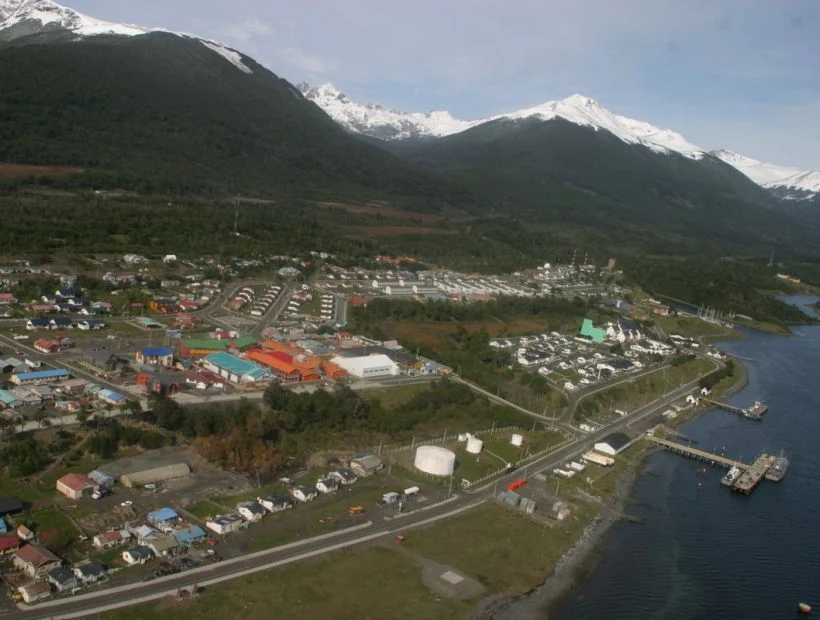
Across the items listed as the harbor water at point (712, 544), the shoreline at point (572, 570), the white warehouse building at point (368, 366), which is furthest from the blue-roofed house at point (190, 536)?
the white warehouse building at point (368, 366)

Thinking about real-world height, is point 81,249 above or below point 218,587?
above

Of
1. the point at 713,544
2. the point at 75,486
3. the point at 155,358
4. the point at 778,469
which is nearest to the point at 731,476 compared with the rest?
the point at 778,469

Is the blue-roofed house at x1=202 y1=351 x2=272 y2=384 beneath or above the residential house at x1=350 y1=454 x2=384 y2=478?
above

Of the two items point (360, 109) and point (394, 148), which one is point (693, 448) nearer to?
point (394, 148)

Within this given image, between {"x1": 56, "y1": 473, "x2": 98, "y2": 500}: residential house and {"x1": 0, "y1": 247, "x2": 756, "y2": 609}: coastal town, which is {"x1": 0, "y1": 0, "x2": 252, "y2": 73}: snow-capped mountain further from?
{"x1": 56, "y1": 473, "x2": 98, "y2": 500}: residential house

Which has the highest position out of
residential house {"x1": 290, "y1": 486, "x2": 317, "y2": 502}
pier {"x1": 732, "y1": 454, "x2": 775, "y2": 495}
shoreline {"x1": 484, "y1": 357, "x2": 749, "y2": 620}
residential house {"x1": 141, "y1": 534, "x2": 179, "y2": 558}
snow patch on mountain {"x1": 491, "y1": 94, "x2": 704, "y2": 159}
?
snow patch on mountain {"x1": 491, "y1": 94, "x2": 704, "y2": 159}

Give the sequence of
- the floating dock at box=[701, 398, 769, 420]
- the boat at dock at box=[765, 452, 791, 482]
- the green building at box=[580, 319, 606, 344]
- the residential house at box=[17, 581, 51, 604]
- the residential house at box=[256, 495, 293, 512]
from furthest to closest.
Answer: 1. the green building at box=[580, 319, 606, 344]
2. the floating dock at box=[701, 398, 769, 420]
3. the boat at dock at box=[765, 452, 791, 482]
4. the residential house at box=[256, 495, 293, 512]
5. the residential house at box=[17, 581, 51, 604]

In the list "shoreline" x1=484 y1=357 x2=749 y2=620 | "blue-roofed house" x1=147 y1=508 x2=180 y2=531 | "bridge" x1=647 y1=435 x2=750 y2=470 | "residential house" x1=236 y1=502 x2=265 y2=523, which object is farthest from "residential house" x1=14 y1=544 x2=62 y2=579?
"bridge" x1=647 y1=435 x2=750 y2=470

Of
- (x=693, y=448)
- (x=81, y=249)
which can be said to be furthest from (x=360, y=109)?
(x=693, y=448)
